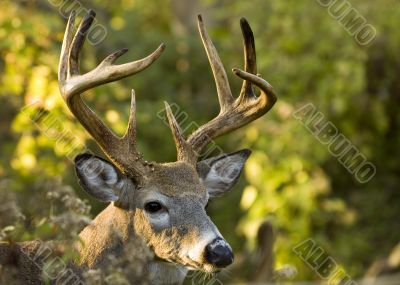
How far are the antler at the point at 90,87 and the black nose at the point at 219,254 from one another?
0.79m

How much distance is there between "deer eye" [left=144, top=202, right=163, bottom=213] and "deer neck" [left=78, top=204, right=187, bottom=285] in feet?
0.41

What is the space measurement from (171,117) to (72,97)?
0.74 m

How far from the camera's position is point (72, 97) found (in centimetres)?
678

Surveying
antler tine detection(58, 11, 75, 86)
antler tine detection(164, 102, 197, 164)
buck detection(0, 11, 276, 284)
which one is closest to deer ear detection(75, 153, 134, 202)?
buck detection(0, 11, 276, 284)

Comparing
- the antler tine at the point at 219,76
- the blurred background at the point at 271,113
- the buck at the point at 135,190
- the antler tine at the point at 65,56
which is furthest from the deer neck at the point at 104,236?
the blurred background at the point at 271,113

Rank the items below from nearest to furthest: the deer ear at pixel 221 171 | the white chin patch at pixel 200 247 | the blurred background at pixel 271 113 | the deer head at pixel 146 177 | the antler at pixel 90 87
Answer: the white chin patch at pixel 200 247 < the deer head at pixel 146 177 < the antler at pixel 90 87 < the deer ear at pixel 221 171 < the blurred background at pixel 271 113

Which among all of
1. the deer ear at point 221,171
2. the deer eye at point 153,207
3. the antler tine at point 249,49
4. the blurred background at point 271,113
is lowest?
the blurred background at point 271,113

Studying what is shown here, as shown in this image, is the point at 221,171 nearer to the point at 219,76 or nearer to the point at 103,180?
the point at 219,76

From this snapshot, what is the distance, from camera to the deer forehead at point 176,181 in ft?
22.5

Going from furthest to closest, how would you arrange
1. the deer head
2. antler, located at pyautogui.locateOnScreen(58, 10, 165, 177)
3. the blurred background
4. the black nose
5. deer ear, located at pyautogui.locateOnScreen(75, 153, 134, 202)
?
1. the blurred background
2. deer ear, located at pyautogui.locateOnScreen(75, 153, 134, 202)
3. antler, located at pyautogui.locateOnScreen(58, 10, 165, 177)
4. the deer head
5. the black nose

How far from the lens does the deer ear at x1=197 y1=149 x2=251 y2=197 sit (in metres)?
7.42

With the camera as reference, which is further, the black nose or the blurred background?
the blurred background

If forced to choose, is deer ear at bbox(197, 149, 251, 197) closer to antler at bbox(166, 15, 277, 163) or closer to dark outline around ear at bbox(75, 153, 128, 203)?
antler at bbox(166, 15, 277, 163)

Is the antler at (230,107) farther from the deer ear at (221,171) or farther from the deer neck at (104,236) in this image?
the deer neck at (104,236)
